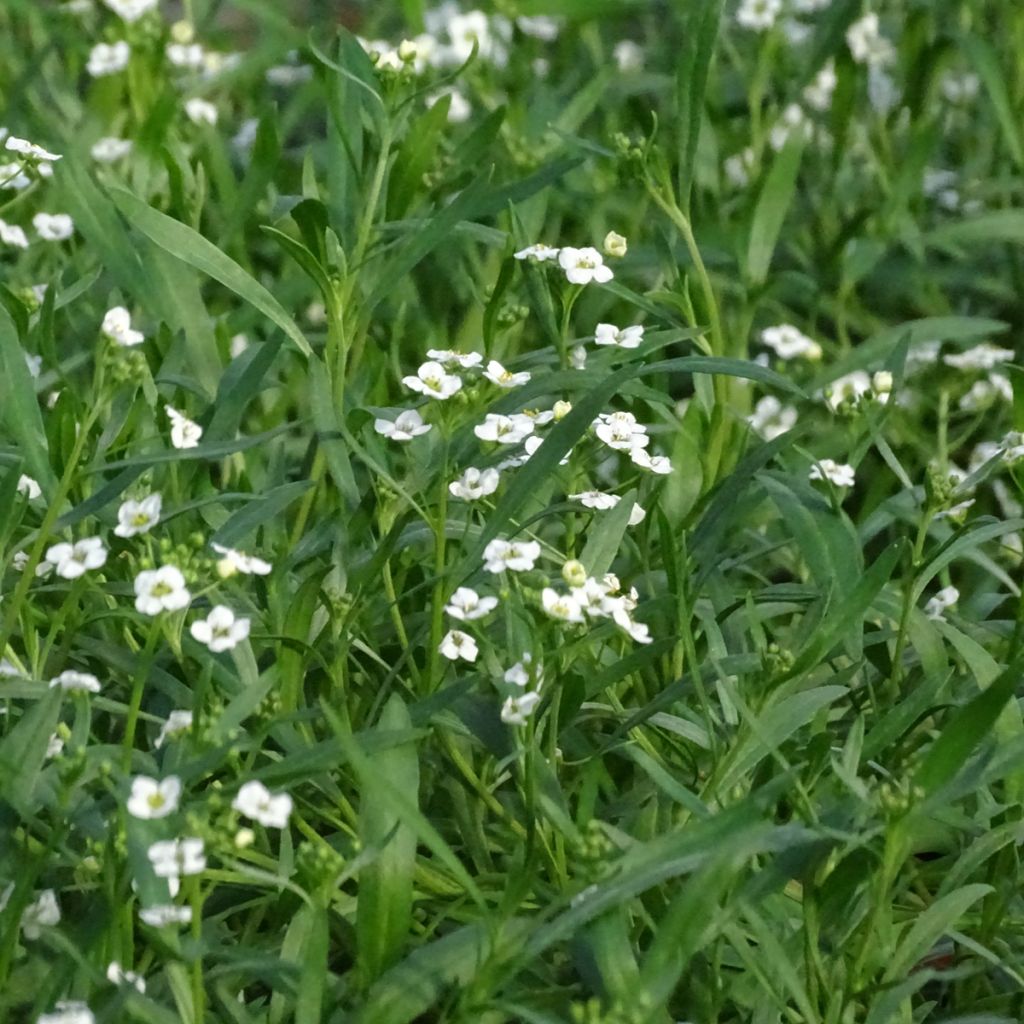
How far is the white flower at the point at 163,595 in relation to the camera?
95 cm

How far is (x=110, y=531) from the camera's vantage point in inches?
50.7

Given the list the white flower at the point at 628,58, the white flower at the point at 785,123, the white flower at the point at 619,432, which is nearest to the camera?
the white flower at the point at 619,432

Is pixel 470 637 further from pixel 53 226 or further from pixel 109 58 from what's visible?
pixel 109 58

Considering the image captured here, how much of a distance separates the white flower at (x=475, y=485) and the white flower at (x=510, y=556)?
0.23ft

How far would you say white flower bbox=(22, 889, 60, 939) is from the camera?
3.27 ft

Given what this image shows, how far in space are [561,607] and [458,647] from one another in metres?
0.14

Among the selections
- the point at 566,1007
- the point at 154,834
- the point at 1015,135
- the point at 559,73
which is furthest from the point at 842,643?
the point at 559,73

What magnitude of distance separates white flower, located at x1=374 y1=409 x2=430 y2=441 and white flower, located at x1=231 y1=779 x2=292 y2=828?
363 millimetres

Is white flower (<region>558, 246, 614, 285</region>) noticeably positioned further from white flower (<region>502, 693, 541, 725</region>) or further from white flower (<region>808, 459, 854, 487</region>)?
white flower (<region>502, 693, 541, 725</region>)

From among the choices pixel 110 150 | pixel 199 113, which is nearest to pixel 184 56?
pixel 199 113

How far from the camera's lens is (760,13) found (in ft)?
6.84

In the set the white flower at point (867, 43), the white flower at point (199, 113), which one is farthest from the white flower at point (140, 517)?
the white flower at point (867, 43)

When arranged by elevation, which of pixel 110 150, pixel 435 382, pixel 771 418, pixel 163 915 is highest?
pixel 435 382

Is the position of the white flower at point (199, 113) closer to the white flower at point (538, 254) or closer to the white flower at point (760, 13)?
the white flower at point (760, 13)
